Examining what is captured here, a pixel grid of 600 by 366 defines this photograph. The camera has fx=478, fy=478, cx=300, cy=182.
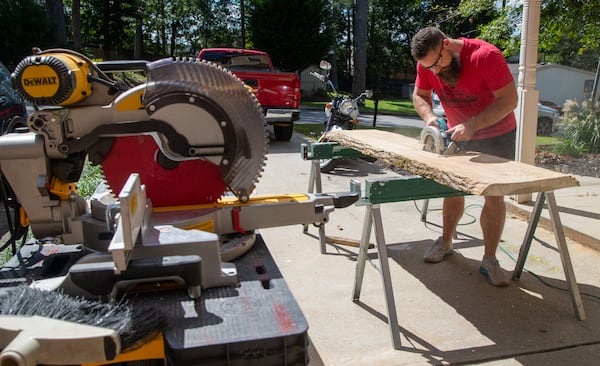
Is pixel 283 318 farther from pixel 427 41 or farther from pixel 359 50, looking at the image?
pixel 359 50

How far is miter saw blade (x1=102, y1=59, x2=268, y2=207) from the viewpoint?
205 centimetres

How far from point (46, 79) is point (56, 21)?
25004 millimetres

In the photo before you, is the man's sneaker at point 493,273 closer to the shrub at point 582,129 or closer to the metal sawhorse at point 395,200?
the metal sawhorse at point 395,200

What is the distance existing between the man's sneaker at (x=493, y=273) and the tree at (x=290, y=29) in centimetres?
2352

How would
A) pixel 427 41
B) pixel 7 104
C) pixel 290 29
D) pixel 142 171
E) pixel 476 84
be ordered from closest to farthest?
pixel 142 171, pixel 427 41, pixel 476 84, pixel 7 104, pixel 290 29

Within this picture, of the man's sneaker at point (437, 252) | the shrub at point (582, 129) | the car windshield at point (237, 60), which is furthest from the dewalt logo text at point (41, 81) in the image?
the car windshield at point (237, 60)

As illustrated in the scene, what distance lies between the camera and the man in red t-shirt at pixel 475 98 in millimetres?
3043

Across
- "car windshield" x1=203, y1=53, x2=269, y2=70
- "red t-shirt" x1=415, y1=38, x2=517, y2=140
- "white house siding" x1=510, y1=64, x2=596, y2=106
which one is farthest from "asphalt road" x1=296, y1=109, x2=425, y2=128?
"red t-shirt" x1=415, y1=38, x2=517, y2=140

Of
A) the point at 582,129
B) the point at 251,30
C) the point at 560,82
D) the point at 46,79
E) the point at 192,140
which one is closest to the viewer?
the point at 46,79

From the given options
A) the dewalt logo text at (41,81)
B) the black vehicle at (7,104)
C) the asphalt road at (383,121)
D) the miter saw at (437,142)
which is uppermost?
the dewalt logo text at (41,81)

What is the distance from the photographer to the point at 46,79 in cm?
192

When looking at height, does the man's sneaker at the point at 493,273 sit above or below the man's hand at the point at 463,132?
below

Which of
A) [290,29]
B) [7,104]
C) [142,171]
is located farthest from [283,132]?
[290,29]

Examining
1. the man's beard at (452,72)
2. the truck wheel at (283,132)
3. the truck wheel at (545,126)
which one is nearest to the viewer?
the man's beard at (452,72)
